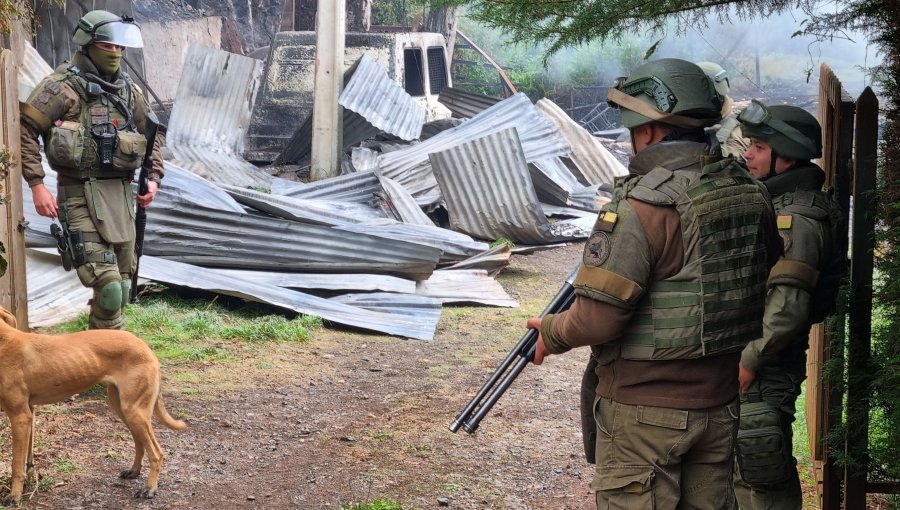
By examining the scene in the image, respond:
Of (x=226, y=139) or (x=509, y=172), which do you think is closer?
(x=509, y=172)

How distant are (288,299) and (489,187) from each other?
4467mm

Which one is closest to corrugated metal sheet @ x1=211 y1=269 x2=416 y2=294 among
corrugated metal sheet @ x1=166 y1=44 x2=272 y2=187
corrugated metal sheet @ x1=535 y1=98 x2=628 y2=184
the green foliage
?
corrugated metal sheet @ x1=166 y1=44 x2=272 y2=187

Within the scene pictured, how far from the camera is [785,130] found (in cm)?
403

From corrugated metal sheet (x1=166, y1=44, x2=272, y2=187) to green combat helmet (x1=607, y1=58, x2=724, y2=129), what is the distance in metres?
10.1

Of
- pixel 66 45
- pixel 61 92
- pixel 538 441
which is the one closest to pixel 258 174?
pixel 66 45

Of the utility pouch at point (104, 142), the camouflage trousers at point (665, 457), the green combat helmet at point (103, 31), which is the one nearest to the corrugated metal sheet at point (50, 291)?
the utility pouch at point (104, 142)

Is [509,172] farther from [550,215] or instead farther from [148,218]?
[148,218]

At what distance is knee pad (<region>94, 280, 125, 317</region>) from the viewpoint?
5.69 m

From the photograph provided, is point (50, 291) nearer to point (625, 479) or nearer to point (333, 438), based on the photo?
point (333, 438)

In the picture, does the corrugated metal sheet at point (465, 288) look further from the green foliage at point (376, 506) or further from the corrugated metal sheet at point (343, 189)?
the green foliage at point (376, 506)

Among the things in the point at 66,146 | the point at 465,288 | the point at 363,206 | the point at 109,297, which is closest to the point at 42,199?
the point at 66,146

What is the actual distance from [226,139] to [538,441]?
32.0ft

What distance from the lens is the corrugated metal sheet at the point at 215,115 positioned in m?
13.1

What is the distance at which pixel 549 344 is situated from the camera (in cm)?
312
